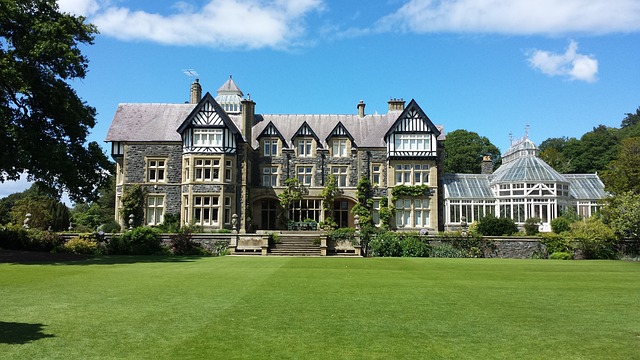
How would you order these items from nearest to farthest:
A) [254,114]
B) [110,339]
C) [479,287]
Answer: [110,339] < [479,287] < [254,114]

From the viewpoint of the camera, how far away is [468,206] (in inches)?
1464

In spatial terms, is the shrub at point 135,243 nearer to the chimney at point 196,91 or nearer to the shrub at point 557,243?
the chimney at point 196,91

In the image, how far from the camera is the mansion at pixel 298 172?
1339 inches

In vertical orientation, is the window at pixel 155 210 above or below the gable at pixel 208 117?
below

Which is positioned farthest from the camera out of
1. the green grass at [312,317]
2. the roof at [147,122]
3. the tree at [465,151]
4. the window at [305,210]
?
the tree at [465,151]

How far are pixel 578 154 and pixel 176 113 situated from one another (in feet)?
164

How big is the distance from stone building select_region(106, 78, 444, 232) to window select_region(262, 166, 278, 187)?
71 millimetres

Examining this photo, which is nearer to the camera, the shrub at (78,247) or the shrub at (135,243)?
the shrub at (78,247)

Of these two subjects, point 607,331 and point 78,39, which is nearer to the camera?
point 607,331

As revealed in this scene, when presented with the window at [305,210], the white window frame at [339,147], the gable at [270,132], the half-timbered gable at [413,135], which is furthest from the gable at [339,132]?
the window at [305,210]

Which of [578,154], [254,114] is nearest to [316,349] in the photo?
[254,114]

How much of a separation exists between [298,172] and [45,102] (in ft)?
59.1

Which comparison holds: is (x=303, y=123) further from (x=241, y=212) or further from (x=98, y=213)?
(x=98, y=213)

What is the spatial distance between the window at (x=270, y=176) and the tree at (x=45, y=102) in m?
14.3
